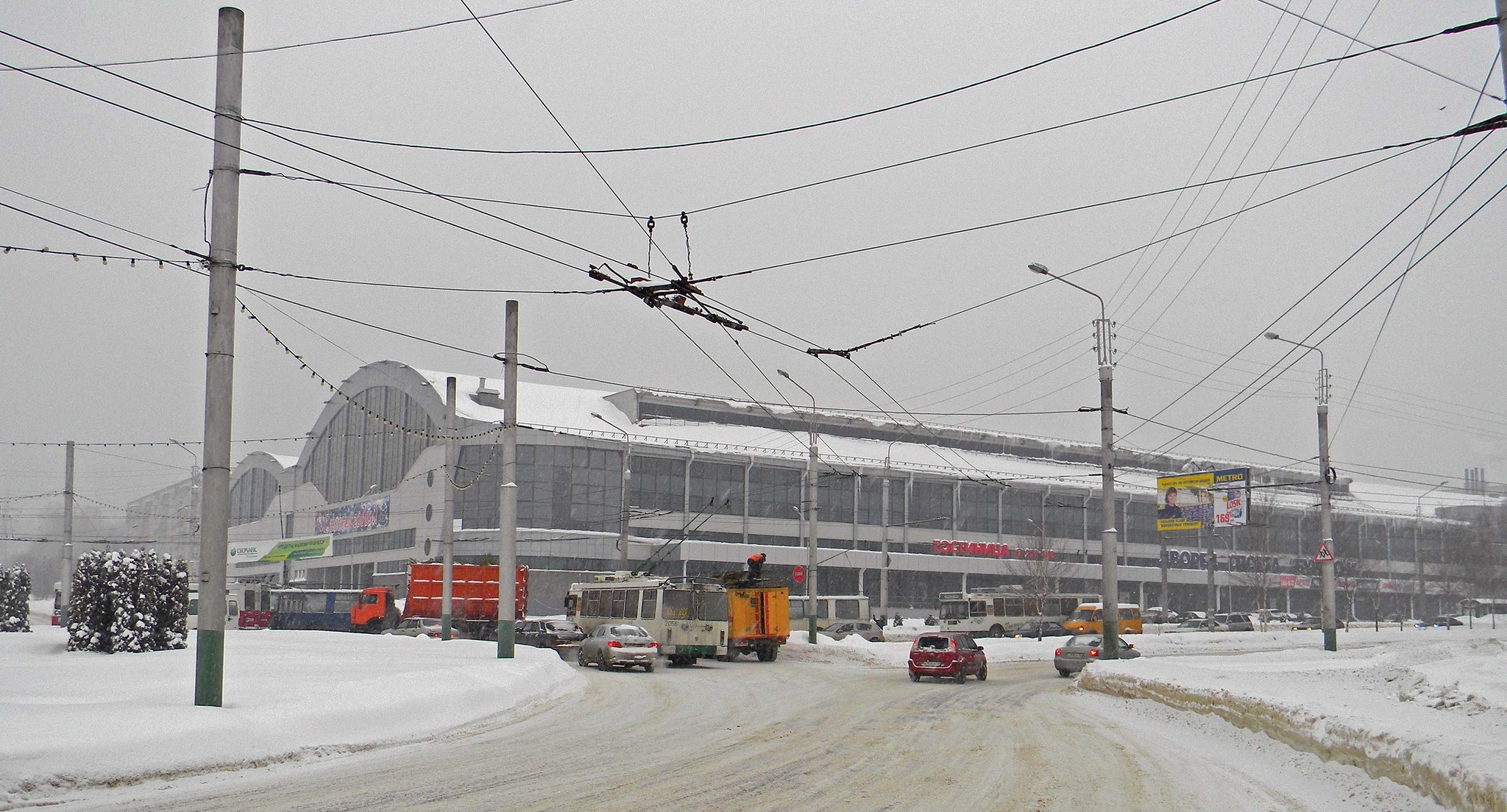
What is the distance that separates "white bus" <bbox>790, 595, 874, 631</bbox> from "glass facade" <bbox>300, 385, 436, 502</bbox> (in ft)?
106

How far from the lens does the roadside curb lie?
9.29m

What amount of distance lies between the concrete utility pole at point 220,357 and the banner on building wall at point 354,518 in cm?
6929

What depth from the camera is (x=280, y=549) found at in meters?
95.2

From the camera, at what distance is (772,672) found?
33250 mm

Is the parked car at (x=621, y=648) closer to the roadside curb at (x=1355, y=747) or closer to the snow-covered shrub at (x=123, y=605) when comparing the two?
the snow-covered shrub at (x=123, y=605)

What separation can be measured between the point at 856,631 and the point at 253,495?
7564 cm

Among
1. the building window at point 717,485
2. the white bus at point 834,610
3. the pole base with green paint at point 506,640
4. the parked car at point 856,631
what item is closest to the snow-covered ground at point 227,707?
the pole base with green paint at point 506,640

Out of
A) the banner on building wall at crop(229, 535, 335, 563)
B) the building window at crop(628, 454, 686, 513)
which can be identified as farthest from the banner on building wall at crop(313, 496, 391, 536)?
the building window at crop(628, 454, 686, 513)

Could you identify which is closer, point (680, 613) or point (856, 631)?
point (680, 613)

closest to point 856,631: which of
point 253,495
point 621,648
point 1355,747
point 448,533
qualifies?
point 448,533

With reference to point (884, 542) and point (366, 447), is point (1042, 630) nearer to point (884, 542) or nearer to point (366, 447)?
point (884, 542)

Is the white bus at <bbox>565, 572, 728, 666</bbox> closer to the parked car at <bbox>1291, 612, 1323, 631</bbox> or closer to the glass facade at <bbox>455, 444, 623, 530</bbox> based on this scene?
the glass facade at <bbox>455, 444, 623, 530</bbox>

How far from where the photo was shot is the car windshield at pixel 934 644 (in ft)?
105

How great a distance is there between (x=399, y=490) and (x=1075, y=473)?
5622 cm
